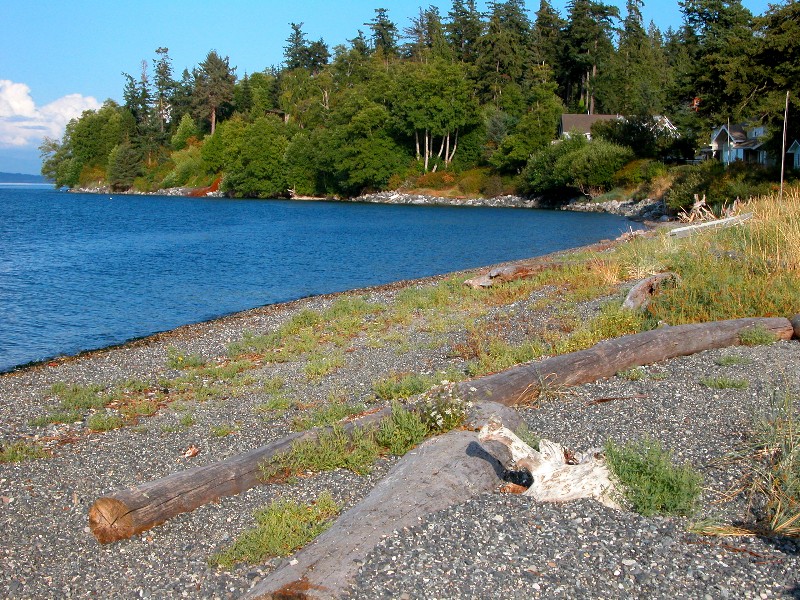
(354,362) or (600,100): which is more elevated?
(600,100)

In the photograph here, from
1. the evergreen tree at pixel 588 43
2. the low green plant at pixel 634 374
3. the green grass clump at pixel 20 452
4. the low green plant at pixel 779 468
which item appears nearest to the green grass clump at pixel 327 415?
the green grass clump at pixel 20 452

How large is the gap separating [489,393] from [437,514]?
2967mm

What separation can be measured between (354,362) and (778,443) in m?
7.94

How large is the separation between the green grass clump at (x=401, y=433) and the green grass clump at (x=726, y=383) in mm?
3798

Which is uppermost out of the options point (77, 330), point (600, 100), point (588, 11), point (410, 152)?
point (588, 11)

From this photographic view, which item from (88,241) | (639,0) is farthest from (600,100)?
(88,241)

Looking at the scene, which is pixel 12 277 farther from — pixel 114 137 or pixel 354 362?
pixel 114 137

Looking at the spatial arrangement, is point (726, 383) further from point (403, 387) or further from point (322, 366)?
point (322, 366)

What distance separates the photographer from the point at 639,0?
113375 mm

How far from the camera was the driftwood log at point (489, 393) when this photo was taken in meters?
6.93

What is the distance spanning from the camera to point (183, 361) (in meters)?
14.9

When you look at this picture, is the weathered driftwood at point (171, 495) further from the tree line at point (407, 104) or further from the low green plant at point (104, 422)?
the tree line at point (407, 104)

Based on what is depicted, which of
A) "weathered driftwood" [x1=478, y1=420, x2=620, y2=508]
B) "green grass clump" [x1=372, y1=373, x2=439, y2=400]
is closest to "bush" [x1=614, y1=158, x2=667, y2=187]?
"green grass clump" [x1=372, y1=373, x2=439, y2=400]

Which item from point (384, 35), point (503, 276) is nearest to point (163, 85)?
point (384, 35)
